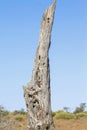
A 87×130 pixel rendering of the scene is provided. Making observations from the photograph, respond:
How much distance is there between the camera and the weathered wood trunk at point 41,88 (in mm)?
13297

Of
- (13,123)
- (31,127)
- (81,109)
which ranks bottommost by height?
(31,127)

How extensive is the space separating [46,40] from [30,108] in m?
1.77

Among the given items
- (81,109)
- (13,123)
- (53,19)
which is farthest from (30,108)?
(81,109)

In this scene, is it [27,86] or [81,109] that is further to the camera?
[81,109]

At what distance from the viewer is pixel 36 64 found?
44.1 feet

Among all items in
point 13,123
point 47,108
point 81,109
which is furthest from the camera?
point 81,109

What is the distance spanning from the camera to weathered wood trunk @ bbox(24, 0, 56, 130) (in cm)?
1330

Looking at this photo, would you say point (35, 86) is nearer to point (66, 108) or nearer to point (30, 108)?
point (30, 108)

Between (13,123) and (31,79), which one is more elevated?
(13,123)

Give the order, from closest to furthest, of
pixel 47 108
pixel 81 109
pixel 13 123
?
1. pixel 47 108
2. pixel 13 123
3. pixel 81 109

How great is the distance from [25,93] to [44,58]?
1024 mm

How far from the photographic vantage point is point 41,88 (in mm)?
13352

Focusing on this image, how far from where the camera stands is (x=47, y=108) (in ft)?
43.7

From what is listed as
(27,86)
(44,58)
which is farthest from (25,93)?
(44,58)
